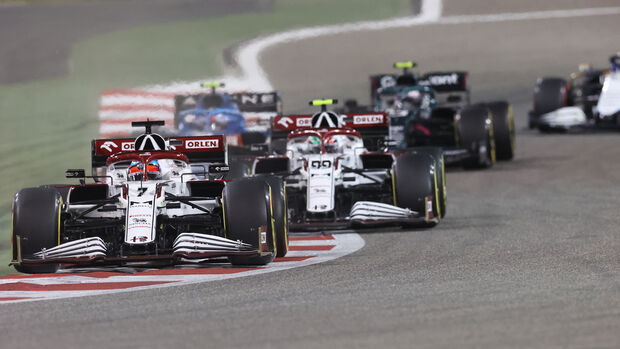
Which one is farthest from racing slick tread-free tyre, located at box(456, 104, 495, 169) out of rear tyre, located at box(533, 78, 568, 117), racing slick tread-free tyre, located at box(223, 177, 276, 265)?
racing slick tread-free tyre, located at box(223, 177, 276, 265)

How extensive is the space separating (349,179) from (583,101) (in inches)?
598

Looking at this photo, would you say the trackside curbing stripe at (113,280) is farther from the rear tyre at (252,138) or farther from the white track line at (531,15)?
the white track line at (531,15)

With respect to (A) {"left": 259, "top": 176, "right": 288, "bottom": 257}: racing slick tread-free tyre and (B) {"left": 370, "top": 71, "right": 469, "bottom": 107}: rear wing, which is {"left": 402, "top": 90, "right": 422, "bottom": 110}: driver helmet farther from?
(A) {"left": 259, "top": 176, "right": 288, "bottom": 257}: racing slick tread-free tyre

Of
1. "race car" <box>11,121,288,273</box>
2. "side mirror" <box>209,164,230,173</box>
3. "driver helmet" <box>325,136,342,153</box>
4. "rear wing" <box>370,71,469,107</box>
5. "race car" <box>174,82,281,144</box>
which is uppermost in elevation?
"rear wing" <box>370,71,469,107</box>

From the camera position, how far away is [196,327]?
10.9m

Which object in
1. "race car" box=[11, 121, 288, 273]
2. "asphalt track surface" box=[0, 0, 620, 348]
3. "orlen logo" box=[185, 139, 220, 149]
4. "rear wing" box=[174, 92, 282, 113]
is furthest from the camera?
"rear wing" box=[174, 92, 282, 113]

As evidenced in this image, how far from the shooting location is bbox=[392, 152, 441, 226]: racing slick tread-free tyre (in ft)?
61.4

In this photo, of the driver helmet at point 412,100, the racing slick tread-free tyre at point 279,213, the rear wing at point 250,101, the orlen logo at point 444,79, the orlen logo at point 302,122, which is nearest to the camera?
the racing slick tread-free tyre at point 279,213

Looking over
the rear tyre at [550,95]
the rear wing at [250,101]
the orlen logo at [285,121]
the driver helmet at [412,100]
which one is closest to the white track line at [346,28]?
the rear wing at [250,101]

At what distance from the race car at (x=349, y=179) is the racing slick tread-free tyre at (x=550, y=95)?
1319cm

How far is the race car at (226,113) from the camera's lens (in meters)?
29.2

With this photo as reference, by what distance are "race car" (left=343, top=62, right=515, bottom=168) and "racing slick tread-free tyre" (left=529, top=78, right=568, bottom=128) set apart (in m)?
4.39

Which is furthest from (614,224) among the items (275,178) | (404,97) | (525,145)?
(525,145)

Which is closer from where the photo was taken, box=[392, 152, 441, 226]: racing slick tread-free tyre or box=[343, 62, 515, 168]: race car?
box=[392, 152, 441, 226]: racing slick tread-free tyre
